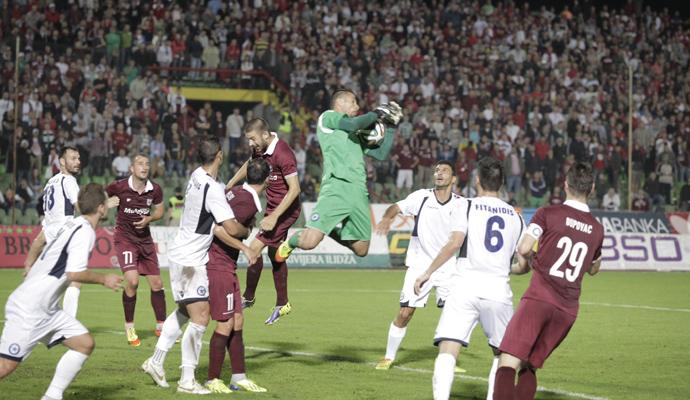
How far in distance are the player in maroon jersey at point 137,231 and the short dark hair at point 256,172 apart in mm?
4117

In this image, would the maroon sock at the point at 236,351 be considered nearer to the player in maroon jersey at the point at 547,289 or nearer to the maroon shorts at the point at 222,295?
the maroon shorts at the point at 222,295

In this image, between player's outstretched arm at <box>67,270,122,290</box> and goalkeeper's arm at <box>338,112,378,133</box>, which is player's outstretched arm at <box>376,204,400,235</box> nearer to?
goalkeeper's arm at <box>338,112,378,133</box>

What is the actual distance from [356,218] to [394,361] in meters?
2.50

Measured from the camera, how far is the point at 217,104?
37.4 meters

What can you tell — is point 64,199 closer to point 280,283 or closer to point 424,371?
point 280,283

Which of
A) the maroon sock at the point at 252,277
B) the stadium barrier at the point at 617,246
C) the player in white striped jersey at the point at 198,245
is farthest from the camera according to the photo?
the stadium barrier at the point at 617,246

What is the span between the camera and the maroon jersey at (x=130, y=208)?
1462 centimetres

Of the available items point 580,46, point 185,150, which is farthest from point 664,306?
point 580,46

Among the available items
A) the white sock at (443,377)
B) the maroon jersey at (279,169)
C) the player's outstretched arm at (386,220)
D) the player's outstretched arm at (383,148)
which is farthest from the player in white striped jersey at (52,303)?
the player's outstretched arm at (386,220)

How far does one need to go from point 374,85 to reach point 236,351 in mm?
26610

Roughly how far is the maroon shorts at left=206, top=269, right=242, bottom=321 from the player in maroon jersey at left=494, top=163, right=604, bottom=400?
319 cm

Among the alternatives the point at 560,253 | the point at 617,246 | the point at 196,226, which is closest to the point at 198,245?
the point at 196,226

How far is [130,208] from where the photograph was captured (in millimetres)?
14664

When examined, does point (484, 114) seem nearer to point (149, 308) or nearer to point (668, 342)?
point (149, 308)
